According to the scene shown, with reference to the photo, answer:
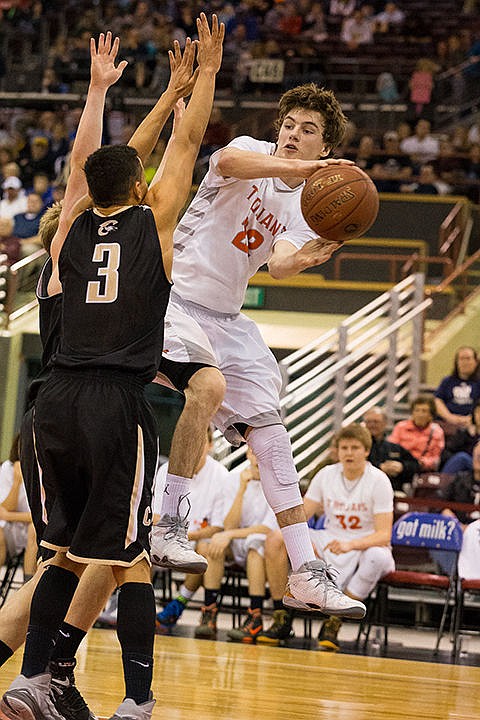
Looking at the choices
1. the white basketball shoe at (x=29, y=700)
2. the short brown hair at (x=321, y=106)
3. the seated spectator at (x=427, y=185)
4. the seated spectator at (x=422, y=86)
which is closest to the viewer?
the white basketball shoe at (x=29, y=700)

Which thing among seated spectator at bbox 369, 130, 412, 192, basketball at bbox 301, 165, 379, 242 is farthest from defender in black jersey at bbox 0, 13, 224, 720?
seated spectator at bbox 369, 130, 412, 192

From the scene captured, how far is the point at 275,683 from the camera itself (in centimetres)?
654

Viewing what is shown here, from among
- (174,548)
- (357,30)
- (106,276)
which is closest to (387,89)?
(357,30)

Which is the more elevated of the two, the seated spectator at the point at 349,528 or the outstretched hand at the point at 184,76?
the outstretched hand at the point at 184,76

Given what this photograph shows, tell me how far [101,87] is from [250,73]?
48.9 ft

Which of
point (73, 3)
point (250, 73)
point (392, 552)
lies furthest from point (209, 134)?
point (392, 552)

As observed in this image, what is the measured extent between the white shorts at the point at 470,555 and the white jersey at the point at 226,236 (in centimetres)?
441

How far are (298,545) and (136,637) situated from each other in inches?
49.6

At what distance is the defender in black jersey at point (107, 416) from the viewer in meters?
4.18

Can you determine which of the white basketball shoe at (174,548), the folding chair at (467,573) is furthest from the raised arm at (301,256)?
the folding chair at (467,573)

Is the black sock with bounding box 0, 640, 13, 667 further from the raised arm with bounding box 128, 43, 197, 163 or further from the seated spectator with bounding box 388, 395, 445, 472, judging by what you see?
A: the seated spectator with bounding box 388, 395, 445, 472

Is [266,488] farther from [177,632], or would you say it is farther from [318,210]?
[177,632]

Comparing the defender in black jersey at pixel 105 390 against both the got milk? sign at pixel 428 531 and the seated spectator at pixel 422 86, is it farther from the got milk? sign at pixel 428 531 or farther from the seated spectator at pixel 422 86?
the seated spectator at pixel 422 86

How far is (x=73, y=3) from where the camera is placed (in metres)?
22.6
